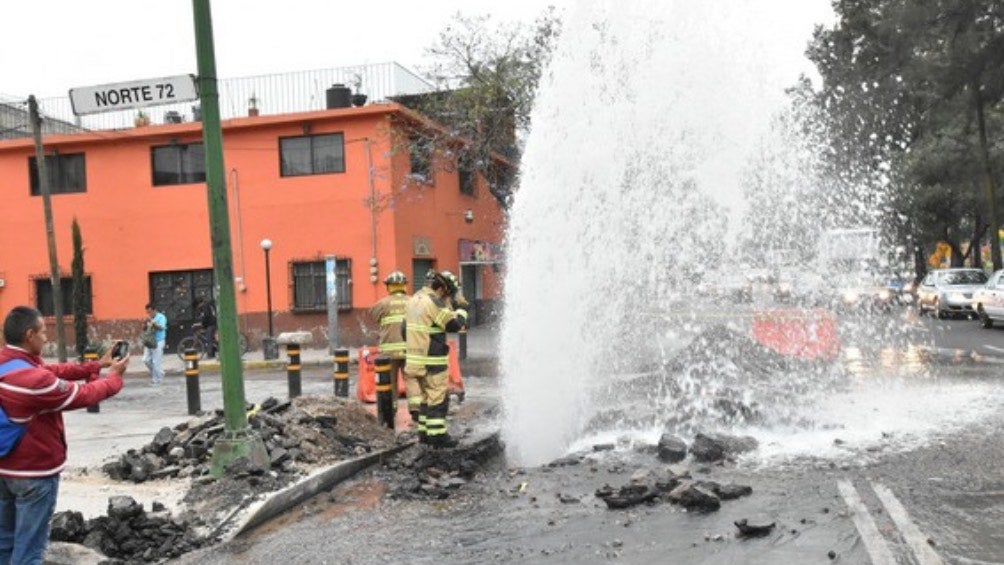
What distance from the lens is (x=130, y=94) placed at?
7.77 m

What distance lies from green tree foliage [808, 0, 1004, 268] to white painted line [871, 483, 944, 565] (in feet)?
66.9

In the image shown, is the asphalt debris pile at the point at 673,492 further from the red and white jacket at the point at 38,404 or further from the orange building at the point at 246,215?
the orange building at the point at 246,215

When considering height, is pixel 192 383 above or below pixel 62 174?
below

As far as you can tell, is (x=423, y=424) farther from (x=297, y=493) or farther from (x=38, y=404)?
(x=38, y=404)

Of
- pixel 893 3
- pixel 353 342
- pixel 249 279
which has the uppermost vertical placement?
pixel 893 3

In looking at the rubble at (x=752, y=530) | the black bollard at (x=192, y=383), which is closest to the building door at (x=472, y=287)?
the black bollard at (x=192, y=383)

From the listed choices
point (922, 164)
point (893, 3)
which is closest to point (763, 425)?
point (893, 3)

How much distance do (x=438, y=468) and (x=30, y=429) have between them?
428 cm

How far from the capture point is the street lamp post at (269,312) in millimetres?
22250

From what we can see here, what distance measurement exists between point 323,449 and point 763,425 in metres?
4.65

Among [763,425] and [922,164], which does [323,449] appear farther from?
[922,164]

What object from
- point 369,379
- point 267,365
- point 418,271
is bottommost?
point 267,365

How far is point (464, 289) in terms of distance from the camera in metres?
31.3

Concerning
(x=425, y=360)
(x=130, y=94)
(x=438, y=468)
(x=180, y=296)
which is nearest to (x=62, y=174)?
(x=180, y=296)
